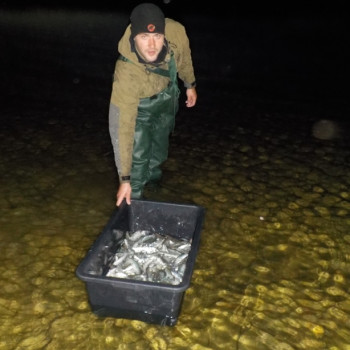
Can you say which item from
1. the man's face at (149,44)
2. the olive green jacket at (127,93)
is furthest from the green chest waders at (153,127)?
the man's face at (149,44)

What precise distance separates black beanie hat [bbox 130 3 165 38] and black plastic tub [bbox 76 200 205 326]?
4.89 feet

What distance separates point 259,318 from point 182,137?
409 cm

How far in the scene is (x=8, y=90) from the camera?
9.34 m

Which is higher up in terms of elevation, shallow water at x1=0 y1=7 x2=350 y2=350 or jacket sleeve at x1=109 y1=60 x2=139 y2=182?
jacket sleeve at x1=109 y1=60 x2=139 y2=182

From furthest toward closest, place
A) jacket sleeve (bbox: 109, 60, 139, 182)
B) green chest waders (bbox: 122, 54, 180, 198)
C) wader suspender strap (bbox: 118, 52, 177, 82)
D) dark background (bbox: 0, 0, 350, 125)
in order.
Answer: dark background (bbox: 0, 0, 350, 125) → green chest waders (bbox: 122, 54, 180, 198) → wader suspender strap (bbox: 118, 52, 177, 82) → jacket sleeve (bbox: 109, 60, 139, 182)

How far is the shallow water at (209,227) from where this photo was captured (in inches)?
123

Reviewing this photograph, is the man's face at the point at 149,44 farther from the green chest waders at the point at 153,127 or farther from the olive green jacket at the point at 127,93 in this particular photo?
the green chest waders at the point at 153,127

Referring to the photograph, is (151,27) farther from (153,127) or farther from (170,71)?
(153,127)

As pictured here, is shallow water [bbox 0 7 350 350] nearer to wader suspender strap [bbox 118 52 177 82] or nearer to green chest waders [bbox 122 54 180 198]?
green chest waders [bbox 122 54 180 198]

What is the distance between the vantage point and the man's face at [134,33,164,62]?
3260 mm

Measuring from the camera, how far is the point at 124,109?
3.44 metres

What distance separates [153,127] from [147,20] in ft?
4.23

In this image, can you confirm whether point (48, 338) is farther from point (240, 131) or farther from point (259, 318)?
point (240, 131)

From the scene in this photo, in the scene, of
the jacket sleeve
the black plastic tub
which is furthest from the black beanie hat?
the black plastic tub
